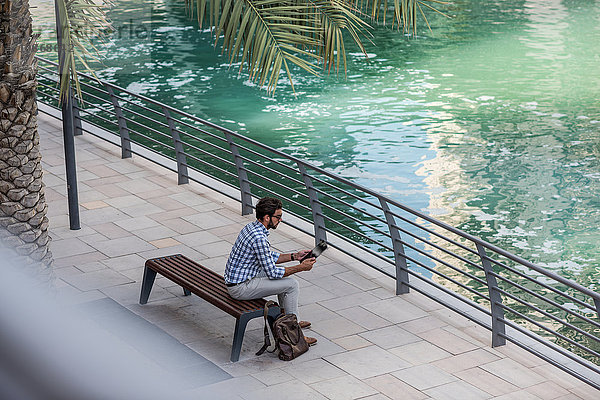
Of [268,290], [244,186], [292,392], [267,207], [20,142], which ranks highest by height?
[20,142]

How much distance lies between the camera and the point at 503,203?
16875 millimetres

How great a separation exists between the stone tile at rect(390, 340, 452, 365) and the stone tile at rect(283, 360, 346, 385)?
0.74 metres

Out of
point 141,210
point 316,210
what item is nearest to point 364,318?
point 316,210

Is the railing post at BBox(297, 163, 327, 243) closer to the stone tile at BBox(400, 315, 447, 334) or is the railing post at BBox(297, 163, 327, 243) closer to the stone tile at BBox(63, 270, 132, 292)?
the stone tile at BBox(400, 315, 447, 334)

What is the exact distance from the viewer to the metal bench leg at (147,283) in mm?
8836

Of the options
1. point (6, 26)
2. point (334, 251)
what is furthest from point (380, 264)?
point (6, 26)

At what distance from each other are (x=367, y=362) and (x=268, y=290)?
1.14 m

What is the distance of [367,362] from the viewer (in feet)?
25.7

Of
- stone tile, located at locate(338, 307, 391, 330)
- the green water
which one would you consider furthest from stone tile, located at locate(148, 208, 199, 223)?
the green water

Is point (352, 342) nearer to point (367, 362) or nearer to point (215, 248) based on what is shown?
point (367, 362)

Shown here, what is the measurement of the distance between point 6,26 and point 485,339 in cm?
549

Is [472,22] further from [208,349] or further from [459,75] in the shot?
[208,349]

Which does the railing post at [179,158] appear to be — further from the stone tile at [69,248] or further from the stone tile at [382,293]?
the stone tile at [382,293]

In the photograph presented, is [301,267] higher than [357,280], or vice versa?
[301,267]
